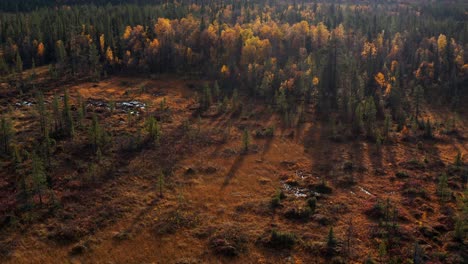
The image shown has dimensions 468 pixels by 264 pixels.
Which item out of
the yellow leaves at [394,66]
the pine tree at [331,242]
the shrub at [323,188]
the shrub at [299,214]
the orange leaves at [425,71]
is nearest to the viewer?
the pine tree at [331,242]

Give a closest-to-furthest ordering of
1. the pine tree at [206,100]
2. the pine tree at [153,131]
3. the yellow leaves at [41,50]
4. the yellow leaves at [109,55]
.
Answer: the pine tree at [153,131] → the pine tree at [206,100] → the yellow leaves at [109,55] → the yellow leaves at [41,50]

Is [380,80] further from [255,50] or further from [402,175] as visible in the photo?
[402,175]

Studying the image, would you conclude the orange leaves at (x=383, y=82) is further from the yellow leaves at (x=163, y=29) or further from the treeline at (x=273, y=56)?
the yellow leaves at (x=163, y=29)

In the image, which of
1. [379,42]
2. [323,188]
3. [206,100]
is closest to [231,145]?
[323,188]

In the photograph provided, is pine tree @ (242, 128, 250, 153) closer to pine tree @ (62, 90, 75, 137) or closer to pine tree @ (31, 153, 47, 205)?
pine tree @ (62, 90, 75, 137)

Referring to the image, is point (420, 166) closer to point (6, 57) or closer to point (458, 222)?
point (458, 222)

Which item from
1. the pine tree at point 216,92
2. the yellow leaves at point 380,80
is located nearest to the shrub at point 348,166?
the pine tree at point 216,92

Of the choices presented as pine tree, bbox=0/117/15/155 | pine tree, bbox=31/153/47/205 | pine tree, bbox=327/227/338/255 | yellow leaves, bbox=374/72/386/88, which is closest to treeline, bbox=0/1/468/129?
yellow leaves, bbox=374/72/386/88
